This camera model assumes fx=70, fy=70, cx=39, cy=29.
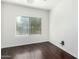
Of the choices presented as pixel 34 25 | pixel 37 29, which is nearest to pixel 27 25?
pixel 34 25

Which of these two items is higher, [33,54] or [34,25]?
[34,25]

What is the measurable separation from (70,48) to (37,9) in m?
2.97

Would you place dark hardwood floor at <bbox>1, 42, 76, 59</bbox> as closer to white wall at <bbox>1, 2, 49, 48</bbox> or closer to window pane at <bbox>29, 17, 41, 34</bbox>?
white wall at <bbox>1, 2, 49, 48</bbox>

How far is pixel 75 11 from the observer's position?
8.11 feet

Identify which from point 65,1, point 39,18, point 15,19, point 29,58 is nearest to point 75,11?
point 65,1

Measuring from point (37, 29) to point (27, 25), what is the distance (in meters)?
0.78

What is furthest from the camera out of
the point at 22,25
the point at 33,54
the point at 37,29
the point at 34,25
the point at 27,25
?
the point at 37,29

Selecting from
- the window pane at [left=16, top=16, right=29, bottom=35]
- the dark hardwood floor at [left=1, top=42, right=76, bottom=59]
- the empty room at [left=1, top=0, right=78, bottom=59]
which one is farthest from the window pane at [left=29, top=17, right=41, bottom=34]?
the dark hardwood floor at [left=1, top=42, right=76, bottom=59]

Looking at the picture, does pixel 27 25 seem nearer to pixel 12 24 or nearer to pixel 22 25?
pixel 22 25

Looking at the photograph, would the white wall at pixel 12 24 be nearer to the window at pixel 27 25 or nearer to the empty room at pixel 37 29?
the empty room at pixel 37 29

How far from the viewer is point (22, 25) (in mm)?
4113

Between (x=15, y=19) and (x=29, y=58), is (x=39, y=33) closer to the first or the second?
(x=15, y=19)

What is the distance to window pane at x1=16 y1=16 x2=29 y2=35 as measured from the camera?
3.96 metres

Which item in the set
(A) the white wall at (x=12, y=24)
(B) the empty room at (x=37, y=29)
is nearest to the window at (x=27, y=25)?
(B) the empty room at (x=37, y=29)
